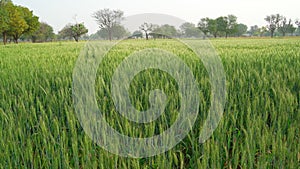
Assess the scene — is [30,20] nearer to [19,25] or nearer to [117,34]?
[19,25]

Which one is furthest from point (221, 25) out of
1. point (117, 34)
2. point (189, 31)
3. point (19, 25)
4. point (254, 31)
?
point (189, 31)

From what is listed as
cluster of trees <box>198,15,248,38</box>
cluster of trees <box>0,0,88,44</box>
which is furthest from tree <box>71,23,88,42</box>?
cluster of trees <box>198,15,248,38</box>

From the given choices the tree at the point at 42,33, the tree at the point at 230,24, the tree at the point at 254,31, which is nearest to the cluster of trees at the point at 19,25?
the tree at the point at 42,33

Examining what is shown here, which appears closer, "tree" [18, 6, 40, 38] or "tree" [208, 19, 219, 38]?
"tree" [18, 6, 40, 38]

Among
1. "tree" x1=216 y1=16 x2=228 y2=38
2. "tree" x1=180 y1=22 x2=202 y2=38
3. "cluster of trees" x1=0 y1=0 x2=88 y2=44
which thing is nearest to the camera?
"tree" x1=180 y1=22 x2=202 y2=38

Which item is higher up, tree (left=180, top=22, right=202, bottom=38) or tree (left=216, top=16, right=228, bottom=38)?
tree (left=216, top=16, right=228, bottom=38)

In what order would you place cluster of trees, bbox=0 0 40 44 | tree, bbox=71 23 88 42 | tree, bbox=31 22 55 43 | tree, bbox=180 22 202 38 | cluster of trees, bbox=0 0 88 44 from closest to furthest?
tree, bbox=180 22 202 38 < cluster of trees, bbox=0 0 40 44 < cluster of trees, bbox=0 0 88 44 < tree, bbox=71 23 88 42 < tree, bbox=31 22 55 43

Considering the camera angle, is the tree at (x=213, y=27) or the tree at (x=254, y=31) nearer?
the tree at (x=213, y=27)

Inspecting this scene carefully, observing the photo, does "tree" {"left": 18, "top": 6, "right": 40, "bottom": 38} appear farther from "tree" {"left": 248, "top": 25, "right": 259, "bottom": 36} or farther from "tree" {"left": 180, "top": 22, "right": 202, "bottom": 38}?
"tree" {"left": 248, "top": 25, "right": 259, "bottom": 36}

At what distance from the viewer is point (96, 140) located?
81cm

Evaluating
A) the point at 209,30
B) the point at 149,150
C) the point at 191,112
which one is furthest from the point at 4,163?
the point at 209,30

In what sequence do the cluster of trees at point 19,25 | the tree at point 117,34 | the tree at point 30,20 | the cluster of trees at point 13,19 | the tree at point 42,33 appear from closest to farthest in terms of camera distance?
the tree at point 117,34, the cluster of trees at point 13,19, the cluster of trees at point 19,25, the tree at point 30,20, the tree at point 42,33

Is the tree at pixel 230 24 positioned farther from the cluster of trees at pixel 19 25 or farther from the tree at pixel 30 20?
the tree at pixel 30 20

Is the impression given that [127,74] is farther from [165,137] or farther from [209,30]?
[209,30]
